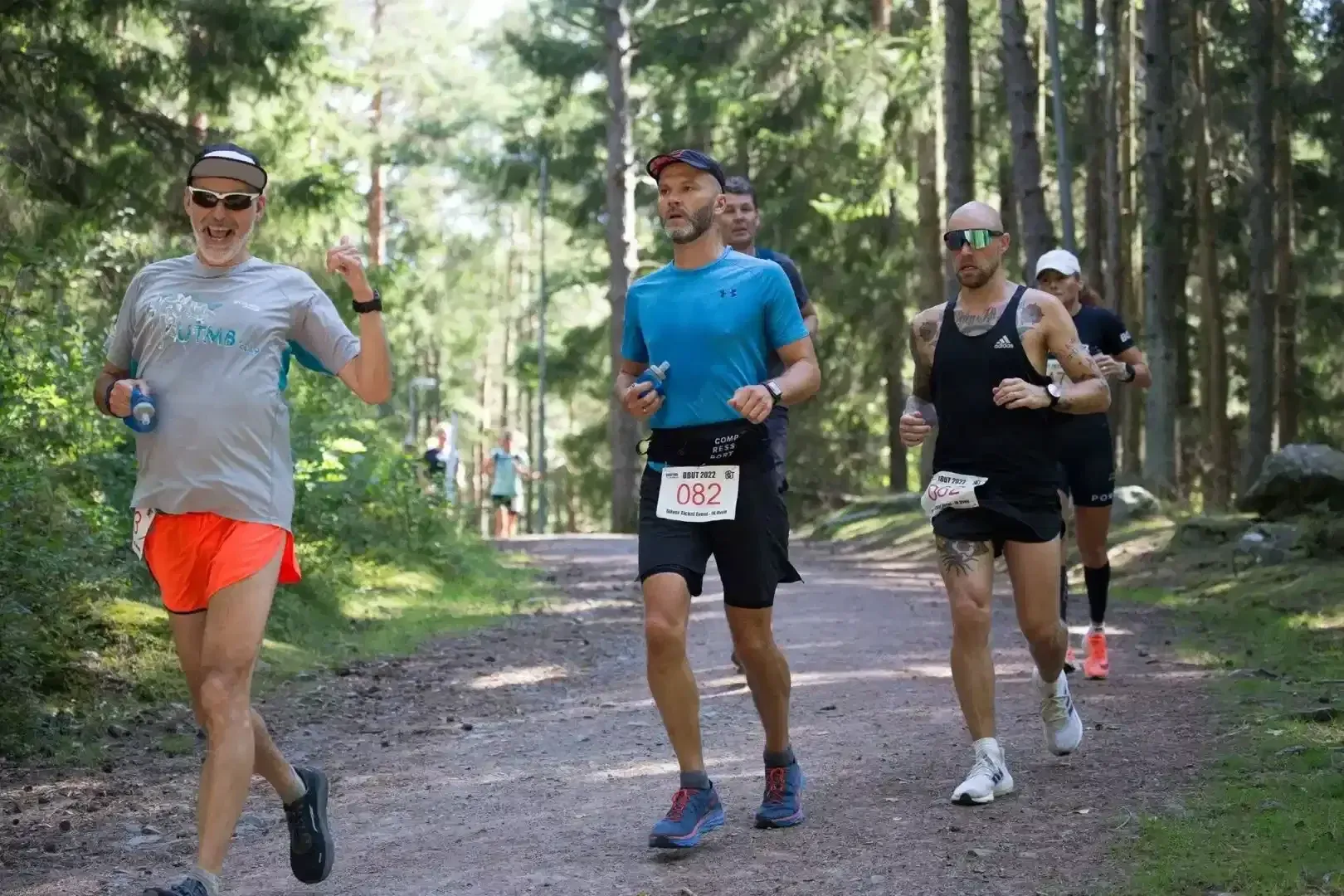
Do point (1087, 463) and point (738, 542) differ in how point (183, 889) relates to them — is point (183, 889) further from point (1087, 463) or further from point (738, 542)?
point (1087, 463)

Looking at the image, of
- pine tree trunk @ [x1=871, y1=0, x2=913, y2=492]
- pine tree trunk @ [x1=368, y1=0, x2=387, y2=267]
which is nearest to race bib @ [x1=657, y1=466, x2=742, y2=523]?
pine tree trunk @ [x1=871, y1=0, x2=913, y2=492]

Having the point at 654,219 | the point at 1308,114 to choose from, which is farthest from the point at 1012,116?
the point at 654,219

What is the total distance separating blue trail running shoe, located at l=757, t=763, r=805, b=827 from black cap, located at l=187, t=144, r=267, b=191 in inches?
111

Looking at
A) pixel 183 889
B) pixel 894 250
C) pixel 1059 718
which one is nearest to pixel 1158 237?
pixel 894 250

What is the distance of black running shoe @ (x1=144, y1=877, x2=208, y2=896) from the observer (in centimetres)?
501

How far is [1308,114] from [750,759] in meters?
21.8

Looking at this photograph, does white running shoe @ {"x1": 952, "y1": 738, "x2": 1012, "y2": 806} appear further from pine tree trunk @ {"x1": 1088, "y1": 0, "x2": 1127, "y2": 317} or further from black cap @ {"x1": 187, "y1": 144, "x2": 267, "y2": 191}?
pine tree trunk @ {"x1": 1088, "y1": 0, "x2": 1127, "y2": 317}

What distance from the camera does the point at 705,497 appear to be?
248 inches

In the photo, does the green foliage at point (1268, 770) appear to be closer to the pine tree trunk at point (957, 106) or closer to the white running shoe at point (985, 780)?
the white running shoe at point (985, 780)

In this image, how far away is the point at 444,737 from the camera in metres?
9.43

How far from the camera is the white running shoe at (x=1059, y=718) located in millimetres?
7508

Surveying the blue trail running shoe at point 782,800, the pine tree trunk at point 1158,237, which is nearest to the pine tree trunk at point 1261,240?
the pine tree trunk at point 1158,237

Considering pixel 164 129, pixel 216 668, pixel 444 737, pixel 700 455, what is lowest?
pixel 444 737

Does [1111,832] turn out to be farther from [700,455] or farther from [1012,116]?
[1012,116]
